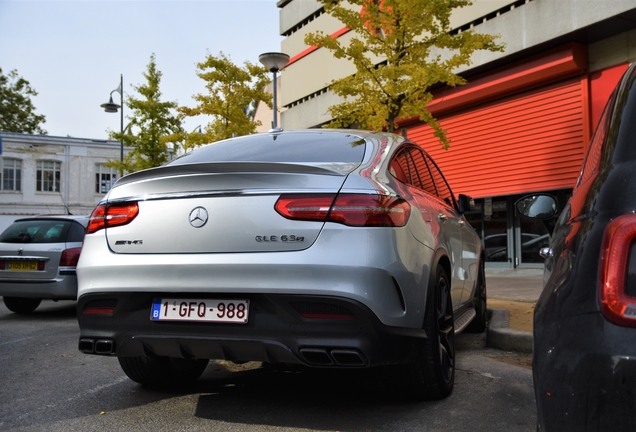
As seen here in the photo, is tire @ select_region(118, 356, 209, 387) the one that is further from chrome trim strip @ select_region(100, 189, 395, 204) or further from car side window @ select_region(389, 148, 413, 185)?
car side window @ select_region(389, 148, 413, 185)

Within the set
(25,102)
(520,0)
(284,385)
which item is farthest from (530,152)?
(25,102)

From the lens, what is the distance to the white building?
135 ft

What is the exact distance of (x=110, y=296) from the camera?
3.22 metres

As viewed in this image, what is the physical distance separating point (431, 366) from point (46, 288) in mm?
6213

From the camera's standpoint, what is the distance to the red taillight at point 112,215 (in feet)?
10.9

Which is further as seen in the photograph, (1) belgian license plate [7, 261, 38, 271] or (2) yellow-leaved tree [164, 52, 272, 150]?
(2) yellow-leaved tree [164, 52, 272, 150]

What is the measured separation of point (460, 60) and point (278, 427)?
357 inches

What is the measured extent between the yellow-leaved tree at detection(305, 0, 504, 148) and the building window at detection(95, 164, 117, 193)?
34977 millimetres

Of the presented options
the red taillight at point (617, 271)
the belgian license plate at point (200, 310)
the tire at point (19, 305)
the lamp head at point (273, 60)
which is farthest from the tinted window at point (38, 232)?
the red taillight at point (617, 271)

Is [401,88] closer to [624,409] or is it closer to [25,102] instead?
[624,409]

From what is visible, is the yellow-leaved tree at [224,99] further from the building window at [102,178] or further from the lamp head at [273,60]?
the building window at [102,178]

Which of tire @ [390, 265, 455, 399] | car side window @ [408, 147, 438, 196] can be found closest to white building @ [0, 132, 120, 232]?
car side window @ [408, 147, 438, 196]

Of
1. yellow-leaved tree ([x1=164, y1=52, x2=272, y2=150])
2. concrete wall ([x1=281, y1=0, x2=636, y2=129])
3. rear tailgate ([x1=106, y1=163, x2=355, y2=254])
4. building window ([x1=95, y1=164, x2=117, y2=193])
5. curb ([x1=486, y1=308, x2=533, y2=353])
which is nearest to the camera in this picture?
rear tailgate ([x1=106, y1=163, x2=355, y2=254])

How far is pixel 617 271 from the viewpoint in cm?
149
